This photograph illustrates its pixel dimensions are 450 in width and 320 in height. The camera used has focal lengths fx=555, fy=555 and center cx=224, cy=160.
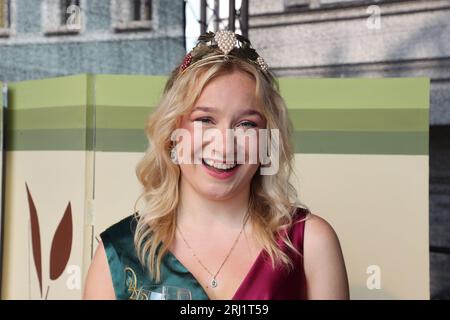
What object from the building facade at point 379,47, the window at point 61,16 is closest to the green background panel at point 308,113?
the building facade at point 379,47

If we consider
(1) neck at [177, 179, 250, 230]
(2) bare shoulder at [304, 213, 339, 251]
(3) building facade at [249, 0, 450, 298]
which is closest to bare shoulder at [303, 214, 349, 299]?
(2) bare shoulder at [304, 213, 339, 251]

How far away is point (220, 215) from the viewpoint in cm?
161

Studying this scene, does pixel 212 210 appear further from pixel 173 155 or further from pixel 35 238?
pixel 35 238

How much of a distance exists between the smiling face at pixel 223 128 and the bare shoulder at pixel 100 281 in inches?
13.2

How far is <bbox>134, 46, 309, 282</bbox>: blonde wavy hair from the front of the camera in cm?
153

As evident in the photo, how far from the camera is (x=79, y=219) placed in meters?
2.25

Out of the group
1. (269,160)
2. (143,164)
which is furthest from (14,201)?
(269,160)

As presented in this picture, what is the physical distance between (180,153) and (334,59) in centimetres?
100

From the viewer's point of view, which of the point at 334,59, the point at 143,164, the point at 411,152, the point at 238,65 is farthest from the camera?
the point at 334,59

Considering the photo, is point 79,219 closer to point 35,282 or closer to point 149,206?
point 35,282

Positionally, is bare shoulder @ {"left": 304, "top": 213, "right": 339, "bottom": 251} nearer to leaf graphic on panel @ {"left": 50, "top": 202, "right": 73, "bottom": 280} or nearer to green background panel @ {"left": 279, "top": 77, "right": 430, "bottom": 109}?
green background panel @ {"left": 279, "top": 77, "right": 430, "bottom": 109}

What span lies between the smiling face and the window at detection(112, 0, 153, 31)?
948mm

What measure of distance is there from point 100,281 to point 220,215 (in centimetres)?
38

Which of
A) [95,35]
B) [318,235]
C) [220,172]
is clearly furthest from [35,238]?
[318,235]
